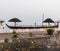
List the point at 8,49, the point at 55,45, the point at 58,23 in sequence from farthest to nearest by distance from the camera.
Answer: the point at 58,23 < the point at 55,45 < the point at 8,49

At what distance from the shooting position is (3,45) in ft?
37.9

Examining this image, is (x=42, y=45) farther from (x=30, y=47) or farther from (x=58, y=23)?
(x=58, y=23)

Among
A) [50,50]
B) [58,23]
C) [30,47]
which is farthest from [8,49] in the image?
[58,23]

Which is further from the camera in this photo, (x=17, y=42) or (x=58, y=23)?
(x=58, y=23)

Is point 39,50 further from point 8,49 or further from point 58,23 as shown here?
point 58,23

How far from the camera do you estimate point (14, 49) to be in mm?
11508

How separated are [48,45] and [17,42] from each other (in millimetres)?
1435

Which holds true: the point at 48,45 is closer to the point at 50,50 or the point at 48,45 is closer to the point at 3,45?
the point at 50,50

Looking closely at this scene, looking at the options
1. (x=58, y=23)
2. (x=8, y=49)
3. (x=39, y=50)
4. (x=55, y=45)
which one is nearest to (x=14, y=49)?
(x=8, y=49)

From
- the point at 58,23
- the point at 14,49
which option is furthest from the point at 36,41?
the point at 58,23

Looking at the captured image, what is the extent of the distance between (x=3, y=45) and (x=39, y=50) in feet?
5.14

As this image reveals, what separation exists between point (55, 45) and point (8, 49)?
7.30 feet

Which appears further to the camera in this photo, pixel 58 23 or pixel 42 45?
pixel 58 23

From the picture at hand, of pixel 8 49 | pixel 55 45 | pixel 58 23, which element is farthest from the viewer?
pixel 58 23
